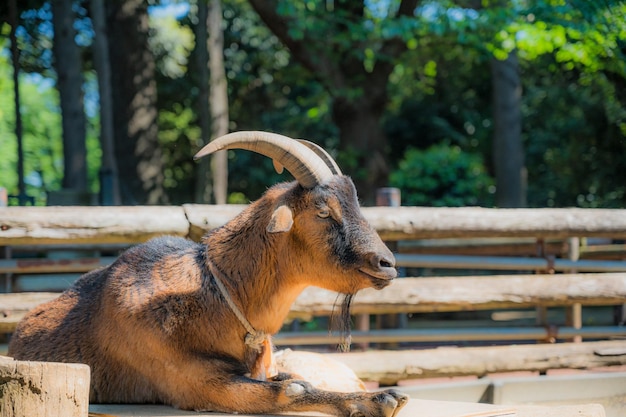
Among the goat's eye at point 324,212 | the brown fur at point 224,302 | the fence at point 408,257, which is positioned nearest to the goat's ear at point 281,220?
the brown fur at point 224,302

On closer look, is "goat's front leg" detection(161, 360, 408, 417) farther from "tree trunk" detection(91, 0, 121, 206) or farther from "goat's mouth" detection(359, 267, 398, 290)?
"tree trunk" detection(91, 0, 121, 206)

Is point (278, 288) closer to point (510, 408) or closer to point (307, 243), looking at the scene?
point (307, 243)

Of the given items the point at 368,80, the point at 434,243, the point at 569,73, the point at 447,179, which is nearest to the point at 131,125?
the point at 368,80

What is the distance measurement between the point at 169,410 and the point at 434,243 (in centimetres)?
509

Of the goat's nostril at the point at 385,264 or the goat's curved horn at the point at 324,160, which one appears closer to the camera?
the goat's nostril at the point at 385,264

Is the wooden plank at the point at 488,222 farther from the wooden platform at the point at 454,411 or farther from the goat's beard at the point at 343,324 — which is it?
the wooden platform at the point at 454,411

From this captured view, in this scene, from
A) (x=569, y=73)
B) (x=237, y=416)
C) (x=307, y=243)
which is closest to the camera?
(x=237, y=416)

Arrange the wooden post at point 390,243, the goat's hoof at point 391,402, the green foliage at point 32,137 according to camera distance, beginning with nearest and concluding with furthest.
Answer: the goat's hoof at point 391,402 → the wooden post at point 390,243 → the green foliage at point 32,137

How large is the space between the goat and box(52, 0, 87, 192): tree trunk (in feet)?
26.9

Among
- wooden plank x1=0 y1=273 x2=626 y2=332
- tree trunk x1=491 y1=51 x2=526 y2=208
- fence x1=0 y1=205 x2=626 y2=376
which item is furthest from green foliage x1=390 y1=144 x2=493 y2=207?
wooden plank x1=0 y1=273 x2=626 y2=332

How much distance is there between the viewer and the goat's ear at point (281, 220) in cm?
329

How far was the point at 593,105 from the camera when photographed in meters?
14.6

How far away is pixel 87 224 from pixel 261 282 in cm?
190

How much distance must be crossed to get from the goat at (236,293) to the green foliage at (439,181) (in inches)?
334
